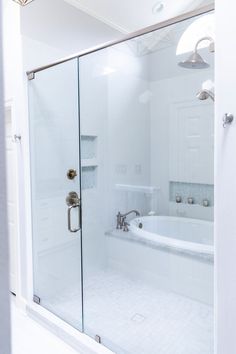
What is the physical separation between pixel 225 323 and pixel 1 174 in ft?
4.02

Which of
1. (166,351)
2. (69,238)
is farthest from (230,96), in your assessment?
(69,238)

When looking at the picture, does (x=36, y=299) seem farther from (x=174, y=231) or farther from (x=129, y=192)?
(x=174, y=231)

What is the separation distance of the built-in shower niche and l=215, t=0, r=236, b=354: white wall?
5.67 feet

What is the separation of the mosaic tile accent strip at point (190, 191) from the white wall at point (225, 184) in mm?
→ 1725

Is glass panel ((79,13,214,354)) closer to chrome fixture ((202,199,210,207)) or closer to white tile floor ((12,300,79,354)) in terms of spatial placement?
chrome fixture ((202,199,210,207))

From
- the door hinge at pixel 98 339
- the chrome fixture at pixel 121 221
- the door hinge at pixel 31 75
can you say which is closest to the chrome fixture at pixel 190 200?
the chrome fixture at pixel 121 221

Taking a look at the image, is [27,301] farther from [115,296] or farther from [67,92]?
[67,92]

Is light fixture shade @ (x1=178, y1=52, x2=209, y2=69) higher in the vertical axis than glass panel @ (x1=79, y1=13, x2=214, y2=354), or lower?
higher

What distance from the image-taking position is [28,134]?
2428 mm

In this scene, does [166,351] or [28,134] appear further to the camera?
[28,134]

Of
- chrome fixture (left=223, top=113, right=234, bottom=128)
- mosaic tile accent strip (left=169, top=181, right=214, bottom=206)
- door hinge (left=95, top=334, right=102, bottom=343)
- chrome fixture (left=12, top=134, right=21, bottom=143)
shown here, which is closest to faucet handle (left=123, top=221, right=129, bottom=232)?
mosaic tile accent strip (left=169, top=181, right=214, bottom=206)

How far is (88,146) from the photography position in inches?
115

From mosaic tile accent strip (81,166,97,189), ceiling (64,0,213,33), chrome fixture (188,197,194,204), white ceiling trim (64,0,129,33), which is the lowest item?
chrome fixture (188,197,194,204)

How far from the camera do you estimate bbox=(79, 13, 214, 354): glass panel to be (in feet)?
7.23
